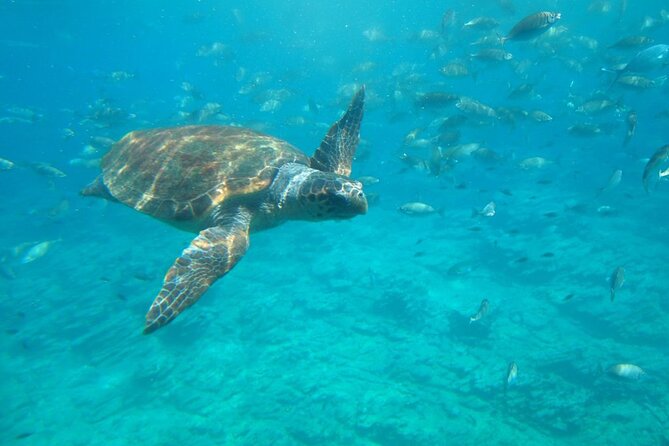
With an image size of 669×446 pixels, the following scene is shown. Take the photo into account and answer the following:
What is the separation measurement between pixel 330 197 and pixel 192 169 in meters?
2.33

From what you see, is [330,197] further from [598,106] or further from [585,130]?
[598,106]

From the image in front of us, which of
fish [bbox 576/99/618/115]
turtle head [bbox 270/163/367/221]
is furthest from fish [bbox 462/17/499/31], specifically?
turtle head [bbox 270/163/367/221]

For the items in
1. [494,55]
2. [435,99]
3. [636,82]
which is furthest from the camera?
[494,55]

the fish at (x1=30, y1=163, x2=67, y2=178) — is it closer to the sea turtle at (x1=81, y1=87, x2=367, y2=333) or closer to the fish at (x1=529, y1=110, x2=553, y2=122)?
the sea turtle at (x1=81, y1=87, x2=367, y2=333)

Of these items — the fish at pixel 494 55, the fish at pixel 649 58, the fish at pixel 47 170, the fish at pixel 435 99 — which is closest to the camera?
the fish at pixel 649 58

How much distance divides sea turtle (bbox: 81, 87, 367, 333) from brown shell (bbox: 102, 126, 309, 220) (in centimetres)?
1

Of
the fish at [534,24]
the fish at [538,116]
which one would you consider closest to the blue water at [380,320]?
the fish at [538,116]

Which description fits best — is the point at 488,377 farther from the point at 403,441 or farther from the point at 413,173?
the point at 413,173

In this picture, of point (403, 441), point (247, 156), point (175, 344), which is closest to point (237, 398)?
point (175, 344)

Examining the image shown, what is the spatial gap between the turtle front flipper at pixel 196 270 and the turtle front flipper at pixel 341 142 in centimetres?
176

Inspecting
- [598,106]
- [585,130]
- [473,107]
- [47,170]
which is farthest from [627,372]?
[47,170]

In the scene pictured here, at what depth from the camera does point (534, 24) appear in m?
8.33

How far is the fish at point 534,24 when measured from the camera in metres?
8.22

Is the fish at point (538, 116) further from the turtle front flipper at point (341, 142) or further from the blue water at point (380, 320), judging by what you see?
the turtle front flipper at point (341, 142)
